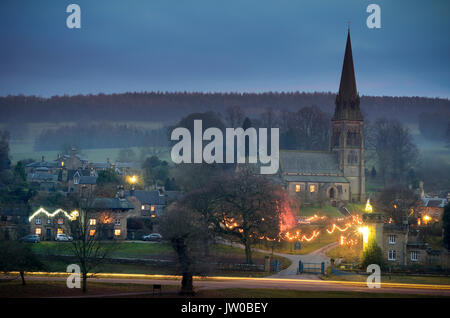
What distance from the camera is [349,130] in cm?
12325

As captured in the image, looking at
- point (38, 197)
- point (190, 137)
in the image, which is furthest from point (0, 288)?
point (190, 137)

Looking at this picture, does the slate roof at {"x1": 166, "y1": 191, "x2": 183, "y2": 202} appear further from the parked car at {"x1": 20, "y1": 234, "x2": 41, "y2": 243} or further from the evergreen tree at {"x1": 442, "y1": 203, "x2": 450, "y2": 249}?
the evergreen tree at {"x1": 442, "y1": 203, "x2": 450, "y2": 249}

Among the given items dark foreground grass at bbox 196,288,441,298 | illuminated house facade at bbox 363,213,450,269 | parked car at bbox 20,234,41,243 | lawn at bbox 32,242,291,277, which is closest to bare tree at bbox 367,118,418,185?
lawn at bbox 32,242,291,277

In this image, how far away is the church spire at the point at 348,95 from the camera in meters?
122

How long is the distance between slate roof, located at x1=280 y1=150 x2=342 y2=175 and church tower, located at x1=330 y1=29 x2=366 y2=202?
1851 millimetres

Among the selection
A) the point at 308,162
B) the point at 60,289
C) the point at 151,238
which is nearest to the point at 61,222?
the point at 151,238

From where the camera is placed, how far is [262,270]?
62.0m

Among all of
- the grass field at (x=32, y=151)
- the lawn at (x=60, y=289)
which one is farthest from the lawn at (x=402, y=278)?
the grass field at (x=32, y=151)

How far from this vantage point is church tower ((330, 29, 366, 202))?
12106cm

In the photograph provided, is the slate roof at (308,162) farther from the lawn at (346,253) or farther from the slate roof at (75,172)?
the lawn at (346,253)

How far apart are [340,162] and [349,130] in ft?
21.7

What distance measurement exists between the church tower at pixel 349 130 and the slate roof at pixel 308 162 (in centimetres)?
185

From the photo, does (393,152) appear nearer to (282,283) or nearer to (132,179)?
(132,179)
